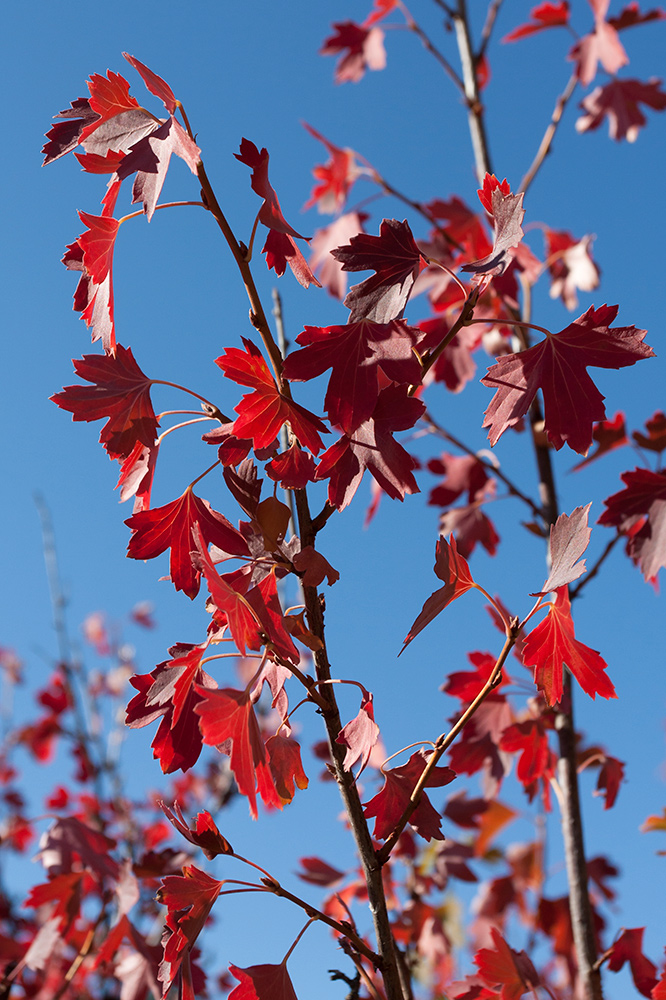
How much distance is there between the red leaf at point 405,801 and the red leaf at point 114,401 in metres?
0.52

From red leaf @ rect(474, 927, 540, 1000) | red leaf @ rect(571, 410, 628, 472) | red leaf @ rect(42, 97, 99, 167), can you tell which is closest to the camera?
red leaf @ rect(42, 97, 99, 167)

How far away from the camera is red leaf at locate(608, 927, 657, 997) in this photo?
63.2 inches

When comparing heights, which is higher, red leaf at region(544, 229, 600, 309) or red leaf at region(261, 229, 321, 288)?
red leaf at region(544, 229, 600, 309)

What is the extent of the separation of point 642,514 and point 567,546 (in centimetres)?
78

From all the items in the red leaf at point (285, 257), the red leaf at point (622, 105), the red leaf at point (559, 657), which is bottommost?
the red leaf at point (559, 657)

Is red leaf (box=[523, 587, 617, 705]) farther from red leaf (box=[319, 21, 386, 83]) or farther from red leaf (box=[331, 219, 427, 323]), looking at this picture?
red leaf (box=[319, 21, 386, 83])

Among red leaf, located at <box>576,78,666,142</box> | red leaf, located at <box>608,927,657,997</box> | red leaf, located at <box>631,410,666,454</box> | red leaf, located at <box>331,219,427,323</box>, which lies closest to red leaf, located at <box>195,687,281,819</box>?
red leaf, located at <box>331,219,427,323</box>

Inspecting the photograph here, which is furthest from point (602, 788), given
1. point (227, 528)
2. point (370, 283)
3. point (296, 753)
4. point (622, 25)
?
point (622, 25)

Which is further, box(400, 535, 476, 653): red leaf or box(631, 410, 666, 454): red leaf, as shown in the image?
box(631, 410, 666, 454): red leaf

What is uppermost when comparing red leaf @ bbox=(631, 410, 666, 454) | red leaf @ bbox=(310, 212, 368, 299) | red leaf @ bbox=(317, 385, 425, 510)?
red leaf @ bbox=(310, 212, 368, 299)

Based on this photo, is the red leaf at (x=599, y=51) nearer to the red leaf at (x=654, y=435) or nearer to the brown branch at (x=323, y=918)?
the red leaf at (x=654, y=435)

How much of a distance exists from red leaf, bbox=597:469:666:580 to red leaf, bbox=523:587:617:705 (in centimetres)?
69

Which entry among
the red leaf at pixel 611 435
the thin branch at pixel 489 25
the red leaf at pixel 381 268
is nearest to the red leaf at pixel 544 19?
the thin branch at pixel 489 25

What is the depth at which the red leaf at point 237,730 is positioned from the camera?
78 centimetres
